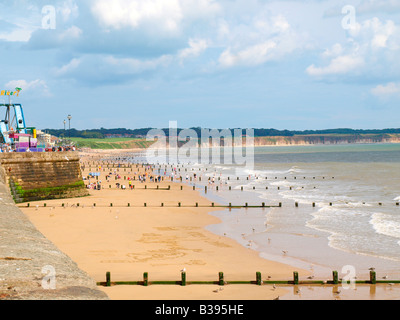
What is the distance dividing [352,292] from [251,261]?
6.20 metres

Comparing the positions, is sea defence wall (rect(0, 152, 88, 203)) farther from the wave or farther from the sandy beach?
the wave

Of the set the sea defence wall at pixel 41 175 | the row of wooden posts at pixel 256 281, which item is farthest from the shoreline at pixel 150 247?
the sea defence wall at pixel 41 175

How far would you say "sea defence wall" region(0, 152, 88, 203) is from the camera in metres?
37.5

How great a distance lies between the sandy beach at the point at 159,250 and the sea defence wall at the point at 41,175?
5.14 feet

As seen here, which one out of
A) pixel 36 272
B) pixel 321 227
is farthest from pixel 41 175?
pixel 36 272

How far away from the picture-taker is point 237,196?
1993 inches

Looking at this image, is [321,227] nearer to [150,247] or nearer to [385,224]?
[385,224]

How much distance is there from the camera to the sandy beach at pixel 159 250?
1692 centimetres

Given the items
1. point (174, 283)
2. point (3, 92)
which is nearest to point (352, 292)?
point (174, 283)

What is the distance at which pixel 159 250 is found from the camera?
24.3 m

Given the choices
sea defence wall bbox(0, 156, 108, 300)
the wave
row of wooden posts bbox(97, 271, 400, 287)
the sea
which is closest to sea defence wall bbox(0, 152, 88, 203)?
the sea

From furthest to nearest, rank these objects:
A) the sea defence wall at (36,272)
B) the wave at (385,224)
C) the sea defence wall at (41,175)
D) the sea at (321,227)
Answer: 1. the sea defence wall at (41,175)
2. the wave at (385,224)
3. the sea at (321,227)
4. the sea defence wall at (36,272)

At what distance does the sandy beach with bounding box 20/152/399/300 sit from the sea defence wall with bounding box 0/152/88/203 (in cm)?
157

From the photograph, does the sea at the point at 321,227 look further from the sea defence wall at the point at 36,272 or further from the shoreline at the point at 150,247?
the sea defence wall at the point at 36,272
